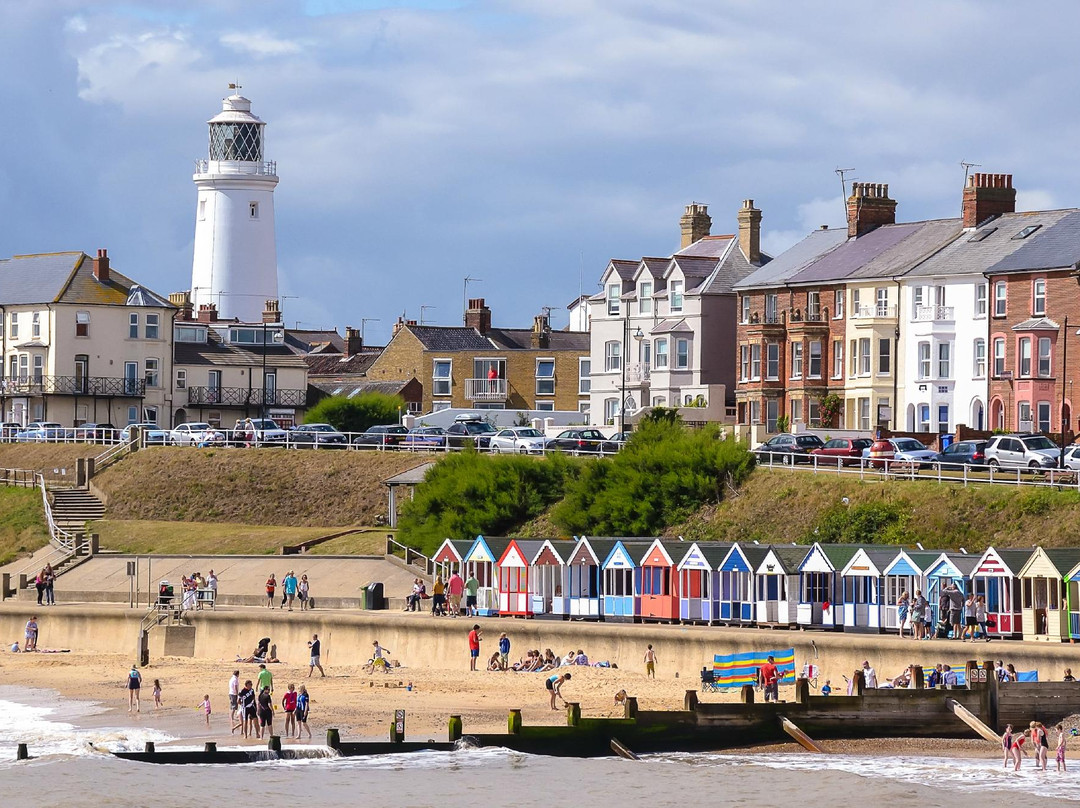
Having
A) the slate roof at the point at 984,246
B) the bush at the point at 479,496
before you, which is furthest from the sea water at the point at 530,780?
the slate roof at the point at 984,246

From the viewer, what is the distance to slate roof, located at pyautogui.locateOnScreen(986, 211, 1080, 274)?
70625mm

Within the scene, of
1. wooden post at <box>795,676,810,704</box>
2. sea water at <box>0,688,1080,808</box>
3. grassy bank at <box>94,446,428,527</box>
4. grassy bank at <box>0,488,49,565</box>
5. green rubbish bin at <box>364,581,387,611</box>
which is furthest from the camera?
grassy bank at <box>94,446,428,527</box>

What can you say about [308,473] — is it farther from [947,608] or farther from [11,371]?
[947,608]

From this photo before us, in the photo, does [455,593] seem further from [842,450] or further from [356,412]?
[356,412]

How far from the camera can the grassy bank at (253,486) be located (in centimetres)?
7256

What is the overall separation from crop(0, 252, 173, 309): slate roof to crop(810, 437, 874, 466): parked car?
41.4m

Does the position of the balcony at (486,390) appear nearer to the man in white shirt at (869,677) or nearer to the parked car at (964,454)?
the parked car at (964,454)

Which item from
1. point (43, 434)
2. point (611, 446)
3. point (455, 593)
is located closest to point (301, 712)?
point (455, 593)

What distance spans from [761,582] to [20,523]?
113 feet

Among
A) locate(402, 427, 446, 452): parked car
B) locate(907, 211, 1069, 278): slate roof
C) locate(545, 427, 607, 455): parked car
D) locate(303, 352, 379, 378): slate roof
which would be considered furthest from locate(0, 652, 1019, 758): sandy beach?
locate(303, 352, 379, 378): slate roof

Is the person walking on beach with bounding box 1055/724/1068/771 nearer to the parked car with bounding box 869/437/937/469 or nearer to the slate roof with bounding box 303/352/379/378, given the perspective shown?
the parked car with bounding box 869/437/937/469

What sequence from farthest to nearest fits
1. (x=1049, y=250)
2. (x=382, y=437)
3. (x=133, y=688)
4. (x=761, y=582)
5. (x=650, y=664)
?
1. (x=382, y=437)
2. (x=1049, y=250)
3. (x=761, y=582)
4. (x=650, y=664)
5. (x=133, y=688)

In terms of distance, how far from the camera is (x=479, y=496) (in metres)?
63.4

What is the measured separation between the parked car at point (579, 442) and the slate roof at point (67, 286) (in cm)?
2877
